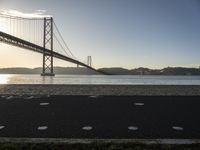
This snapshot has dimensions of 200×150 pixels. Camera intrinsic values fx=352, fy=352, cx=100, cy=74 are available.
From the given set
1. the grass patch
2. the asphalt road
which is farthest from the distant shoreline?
the grass patch

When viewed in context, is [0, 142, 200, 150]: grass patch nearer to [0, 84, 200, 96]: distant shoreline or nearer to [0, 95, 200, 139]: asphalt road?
[0, 95, 200, 139]: asphalt road

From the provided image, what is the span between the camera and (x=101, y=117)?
6.12 meters

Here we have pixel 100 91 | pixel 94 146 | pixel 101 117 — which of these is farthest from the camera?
pixel 100 91

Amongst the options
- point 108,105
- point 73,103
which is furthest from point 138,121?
point 73,103

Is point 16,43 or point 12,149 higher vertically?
point 16,43

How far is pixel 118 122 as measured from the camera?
5.80 m

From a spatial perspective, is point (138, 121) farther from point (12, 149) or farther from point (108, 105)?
point (12, 149)

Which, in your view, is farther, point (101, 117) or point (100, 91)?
point (100, 91)

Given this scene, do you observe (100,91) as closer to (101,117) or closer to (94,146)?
(101,117)

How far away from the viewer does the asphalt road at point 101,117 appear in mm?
5150

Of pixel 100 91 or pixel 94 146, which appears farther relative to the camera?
pixel 100 91

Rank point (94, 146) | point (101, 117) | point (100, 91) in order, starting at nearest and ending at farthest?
point (94, 146), point (101, 117), point (100, 91)

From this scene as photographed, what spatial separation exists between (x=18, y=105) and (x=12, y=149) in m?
3.17

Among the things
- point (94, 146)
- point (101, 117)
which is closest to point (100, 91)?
point (101, 117)
